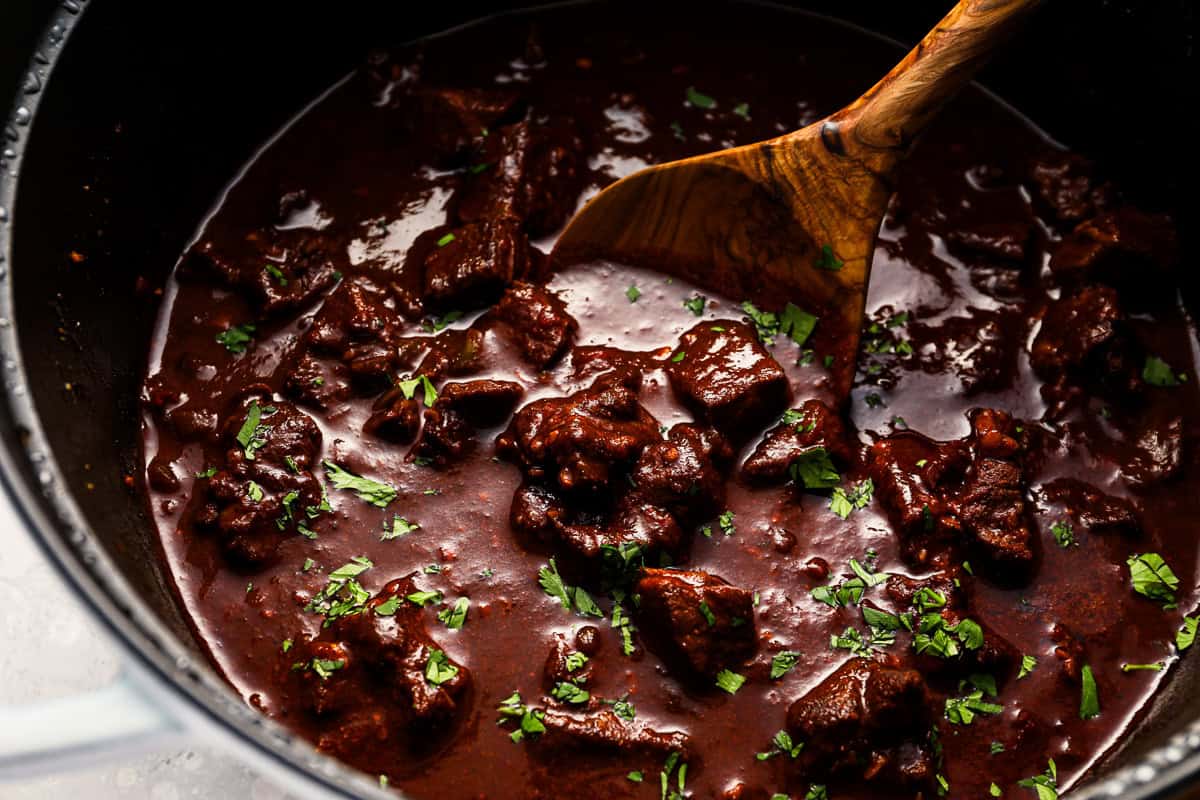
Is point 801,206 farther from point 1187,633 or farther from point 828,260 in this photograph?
point 1187,633

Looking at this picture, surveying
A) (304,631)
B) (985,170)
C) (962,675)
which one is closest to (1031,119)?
(985,170)

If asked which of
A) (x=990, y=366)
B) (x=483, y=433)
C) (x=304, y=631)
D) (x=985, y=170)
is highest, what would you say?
(x=985, y=170)

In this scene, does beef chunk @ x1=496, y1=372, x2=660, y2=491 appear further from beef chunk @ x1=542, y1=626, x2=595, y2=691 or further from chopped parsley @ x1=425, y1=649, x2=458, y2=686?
chopped parsley @ x1=425, y1=649, x2=458, y2=686

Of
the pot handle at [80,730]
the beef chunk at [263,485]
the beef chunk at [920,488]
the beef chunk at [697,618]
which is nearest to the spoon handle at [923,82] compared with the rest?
the beef chunk at [920,488]

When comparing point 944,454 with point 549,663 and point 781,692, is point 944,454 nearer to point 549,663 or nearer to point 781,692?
point 781,692

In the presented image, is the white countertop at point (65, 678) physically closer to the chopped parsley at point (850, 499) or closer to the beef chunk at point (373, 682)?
the beef chunk at point (373, 682)

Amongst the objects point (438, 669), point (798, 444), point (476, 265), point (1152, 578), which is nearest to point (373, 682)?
point (438, 669)
